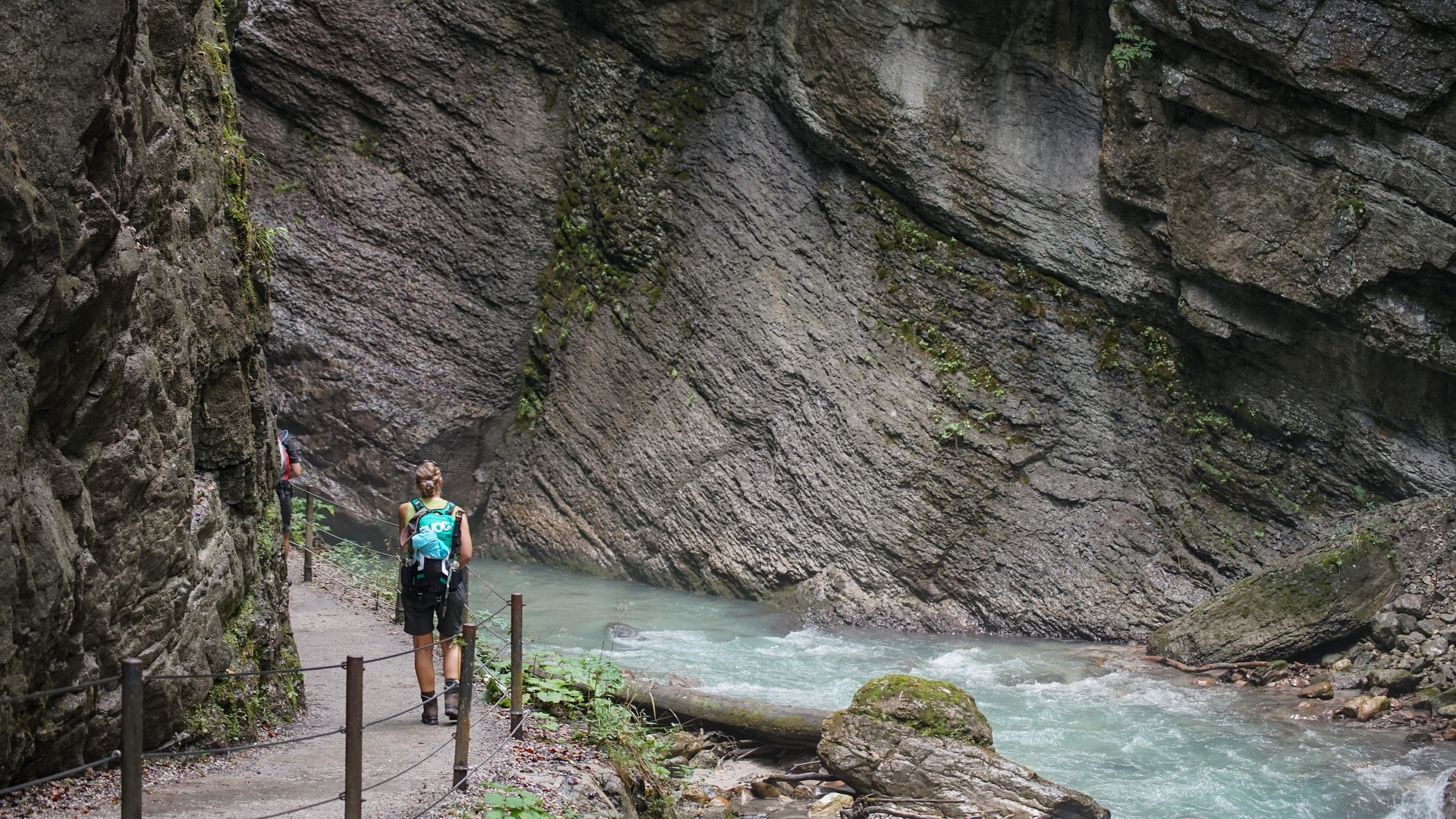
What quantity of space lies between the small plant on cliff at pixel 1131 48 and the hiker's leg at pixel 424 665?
1012 centimetres

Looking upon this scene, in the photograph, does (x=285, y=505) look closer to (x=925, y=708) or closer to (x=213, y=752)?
(x=925, y=708)

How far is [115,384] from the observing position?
12.8 feet

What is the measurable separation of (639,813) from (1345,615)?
804 cm

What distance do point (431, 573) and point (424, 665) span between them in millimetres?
510

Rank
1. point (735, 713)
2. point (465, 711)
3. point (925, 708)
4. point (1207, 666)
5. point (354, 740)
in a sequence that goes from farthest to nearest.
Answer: point (1207, 666) < point (735, 713) < point (925, 708) < point (465, 711) < point (354, 740)

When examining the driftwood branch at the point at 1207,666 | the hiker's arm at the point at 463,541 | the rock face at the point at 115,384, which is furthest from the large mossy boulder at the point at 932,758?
the driftwood branch at the point at 1207,666

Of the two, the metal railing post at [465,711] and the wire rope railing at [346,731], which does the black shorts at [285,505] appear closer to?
the wire rope railing at [346,731]

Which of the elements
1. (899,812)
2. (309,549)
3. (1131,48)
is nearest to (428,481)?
(899,812)

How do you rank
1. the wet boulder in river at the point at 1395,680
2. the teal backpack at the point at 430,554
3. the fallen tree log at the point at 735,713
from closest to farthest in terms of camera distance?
the teal backpack at the point at 430,554
the fallen tree log at the point at 735,713
the wet boulder in river at the point at 1395,680

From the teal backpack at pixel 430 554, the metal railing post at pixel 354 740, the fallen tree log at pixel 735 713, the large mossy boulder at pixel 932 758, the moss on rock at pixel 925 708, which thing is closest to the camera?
the metal railing post at pixel 354 740

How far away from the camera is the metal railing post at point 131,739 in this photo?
2883 mm

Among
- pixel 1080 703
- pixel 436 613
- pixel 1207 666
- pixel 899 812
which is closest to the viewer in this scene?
pixel 436 613

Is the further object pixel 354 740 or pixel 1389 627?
pixel 1389 627

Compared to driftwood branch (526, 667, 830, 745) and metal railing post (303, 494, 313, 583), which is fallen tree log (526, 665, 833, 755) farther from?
metal railing post (303, 494, 313, 583)
